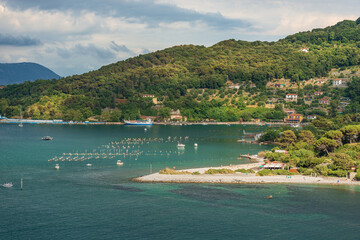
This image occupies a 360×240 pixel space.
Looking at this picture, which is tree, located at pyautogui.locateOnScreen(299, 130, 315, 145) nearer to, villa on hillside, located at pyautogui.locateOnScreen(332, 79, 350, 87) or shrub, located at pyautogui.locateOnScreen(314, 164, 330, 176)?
shrub, located at pyautogui.locateOnScreen(314, 164, 330, 176)

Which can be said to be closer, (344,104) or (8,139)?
(8,139)

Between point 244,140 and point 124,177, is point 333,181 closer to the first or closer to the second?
point 124,177

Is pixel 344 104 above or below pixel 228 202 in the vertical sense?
above

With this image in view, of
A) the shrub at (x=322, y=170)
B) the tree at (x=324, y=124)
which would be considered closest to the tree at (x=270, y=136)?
the tree at (x=324, y=124)

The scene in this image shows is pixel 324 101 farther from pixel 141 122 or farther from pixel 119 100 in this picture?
pixel 119 100

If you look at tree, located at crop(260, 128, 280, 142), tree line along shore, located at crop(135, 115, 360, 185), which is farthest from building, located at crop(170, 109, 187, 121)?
tree line along shore, located at crop(135, 115, 360, 185)

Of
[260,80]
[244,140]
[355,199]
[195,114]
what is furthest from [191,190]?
[260,80]

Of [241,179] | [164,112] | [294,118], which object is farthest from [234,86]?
[241,179]

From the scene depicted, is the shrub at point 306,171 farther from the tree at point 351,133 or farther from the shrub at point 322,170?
the tree at point 351,133

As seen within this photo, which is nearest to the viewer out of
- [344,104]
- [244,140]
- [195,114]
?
[244,140]
